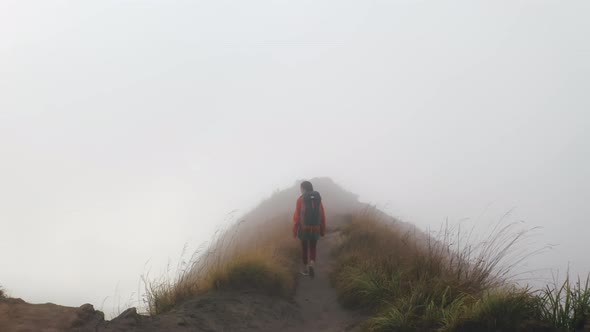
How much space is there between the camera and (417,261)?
6633mm

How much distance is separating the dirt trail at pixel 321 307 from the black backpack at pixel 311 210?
1308 millimetres

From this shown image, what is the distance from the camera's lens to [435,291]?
17.3 feet

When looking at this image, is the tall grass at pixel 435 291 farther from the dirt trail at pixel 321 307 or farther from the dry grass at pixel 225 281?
the dry grass at pixel 225 281

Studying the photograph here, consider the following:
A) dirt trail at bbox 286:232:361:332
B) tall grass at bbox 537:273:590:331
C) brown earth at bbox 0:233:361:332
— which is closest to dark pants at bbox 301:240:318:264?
dirt trail at bbox 286:232:361:332

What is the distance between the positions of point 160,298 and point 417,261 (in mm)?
4569

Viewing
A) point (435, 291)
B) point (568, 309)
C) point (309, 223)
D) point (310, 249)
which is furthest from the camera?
point (310, 249)

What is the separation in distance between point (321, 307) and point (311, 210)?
8.67 feet

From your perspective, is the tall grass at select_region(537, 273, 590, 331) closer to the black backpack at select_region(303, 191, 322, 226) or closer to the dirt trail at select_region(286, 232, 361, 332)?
the dirt trail at select_region(286, 232, 361, 332)

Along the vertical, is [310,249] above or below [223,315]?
above

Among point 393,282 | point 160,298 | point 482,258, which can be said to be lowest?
point 160,298

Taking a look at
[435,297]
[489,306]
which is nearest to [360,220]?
[435,297]

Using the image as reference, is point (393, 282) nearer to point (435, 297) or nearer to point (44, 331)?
point (435, 297)

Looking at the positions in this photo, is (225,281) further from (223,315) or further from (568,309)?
(568,309)

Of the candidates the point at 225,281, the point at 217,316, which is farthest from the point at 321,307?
the point at 217,316
